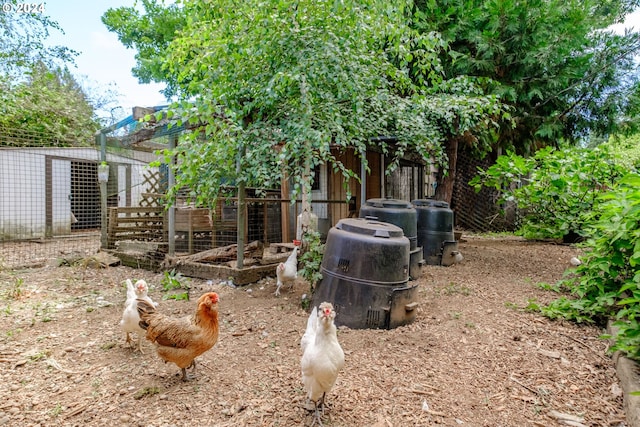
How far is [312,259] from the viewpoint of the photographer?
139 inches

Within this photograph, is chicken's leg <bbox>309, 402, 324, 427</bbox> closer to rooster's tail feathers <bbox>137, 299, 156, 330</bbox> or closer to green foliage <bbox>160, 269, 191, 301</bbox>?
rooster's tail feathers <bbox>137, 299, 156, 330</bbox>

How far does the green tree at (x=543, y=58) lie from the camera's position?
21.5 ft

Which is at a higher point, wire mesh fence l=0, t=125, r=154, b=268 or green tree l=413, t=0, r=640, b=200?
green tree l=413, t=0, r=640, b=200

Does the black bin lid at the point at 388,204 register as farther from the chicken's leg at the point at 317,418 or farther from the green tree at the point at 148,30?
the green tree at the point at 148,30

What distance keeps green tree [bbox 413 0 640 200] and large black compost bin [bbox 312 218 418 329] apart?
413cm

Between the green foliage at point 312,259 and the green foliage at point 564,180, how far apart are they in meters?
3.87

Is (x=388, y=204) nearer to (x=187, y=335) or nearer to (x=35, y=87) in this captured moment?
(x=187, y=335)

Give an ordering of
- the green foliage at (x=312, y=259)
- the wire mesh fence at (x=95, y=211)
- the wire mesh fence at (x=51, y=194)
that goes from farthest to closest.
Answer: the wire mesh fence at (x=51, y=194) < the wire mesh fence at (x=95, y=211) < the green foliage at (x=312, y=259)

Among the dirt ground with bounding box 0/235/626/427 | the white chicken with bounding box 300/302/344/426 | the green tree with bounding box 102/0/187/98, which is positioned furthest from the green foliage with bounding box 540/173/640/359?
the green tree with bounding box 102/0/187/98

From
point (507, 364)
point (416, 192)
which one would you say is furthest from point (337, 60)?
point (416, 192)

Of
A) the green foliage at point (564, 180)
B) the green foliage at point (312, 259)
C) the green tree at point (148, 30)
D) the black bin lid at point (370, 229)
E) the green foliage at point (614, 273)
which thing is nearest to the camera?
the green foliage at point (614, 273)

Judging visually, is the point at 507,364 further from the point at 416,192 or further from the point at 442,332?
the point at 416,192

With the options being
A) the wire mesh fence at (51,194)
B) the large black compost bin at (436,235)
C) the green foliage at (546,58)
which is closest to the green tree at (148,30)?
the wire mesh fence at (51,194)

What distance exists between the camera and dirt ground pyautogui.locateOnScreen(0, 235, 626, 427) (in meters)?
1.96
